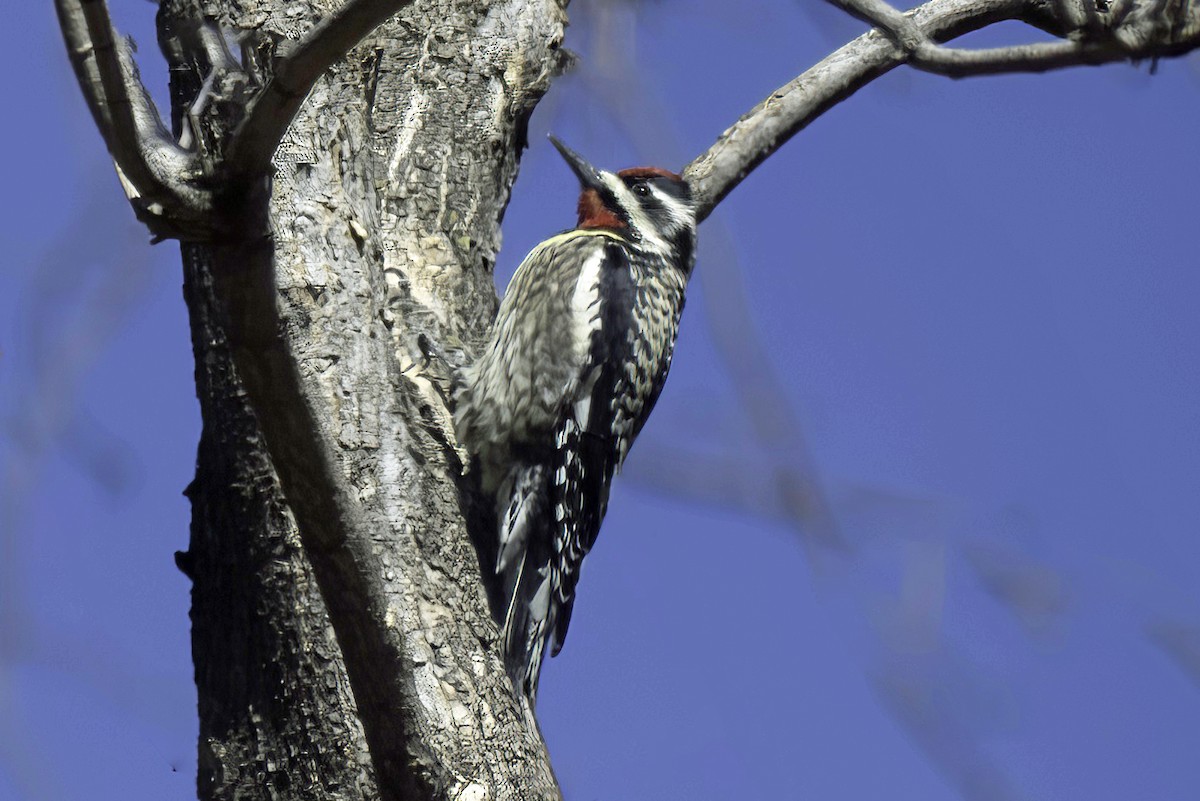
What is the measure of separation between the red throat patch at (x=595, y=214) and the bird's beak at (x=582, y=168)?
0.10ft

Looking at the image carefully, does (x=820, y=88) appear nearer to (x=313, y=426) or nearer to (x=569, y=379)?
(x=569, y=379)

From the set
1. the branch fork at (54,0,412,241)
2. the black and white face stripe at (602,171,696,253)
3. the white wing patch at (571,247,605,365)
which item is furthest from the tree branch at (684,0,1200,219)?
the branch fork at (54,0,412,241)

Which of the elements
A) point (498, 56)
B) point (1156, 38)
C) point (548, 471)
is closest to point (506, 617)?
point (548, 471)

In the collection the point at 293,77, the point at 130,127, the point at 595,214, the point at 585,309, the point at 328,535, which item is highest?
the point at 595,214

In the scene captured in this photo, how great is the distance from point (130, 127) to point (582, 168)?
2.77 meters

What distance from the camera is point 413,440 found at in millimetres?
2566

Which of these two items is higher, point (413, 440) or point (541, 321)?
point (541, 321)

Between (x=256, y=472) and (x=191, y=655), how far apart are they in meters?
0.40

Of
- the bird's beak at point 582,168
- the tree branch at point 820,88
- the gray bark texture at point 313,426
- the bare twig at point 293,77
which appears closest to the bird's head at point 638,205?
the bird's beak at point 582,168

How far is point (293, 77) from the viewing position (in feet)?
5.69

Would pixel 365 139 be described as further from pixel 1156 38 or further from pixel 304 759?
pixel 1156 38

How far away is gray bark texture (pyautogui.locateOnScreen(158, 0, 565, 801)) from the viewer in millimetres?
2232

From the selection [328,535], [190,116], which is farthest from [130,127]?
[328,535]

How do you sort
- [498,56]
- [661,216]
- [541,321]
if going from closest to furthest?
[498,56], [541,321], [661,216]
